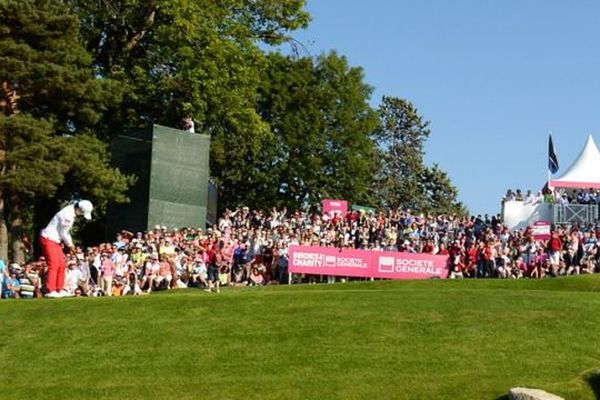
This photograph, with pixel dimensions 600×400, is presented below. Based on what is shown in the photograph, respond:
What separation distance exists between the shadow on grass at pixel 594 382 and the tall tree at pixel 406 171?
64.5 m

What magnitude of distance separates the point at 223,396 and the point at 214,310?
5023 millimetres

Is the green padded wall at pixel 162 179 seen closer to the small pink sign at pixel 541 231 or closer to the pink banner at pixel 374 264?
the pink banner at pixel 374 264

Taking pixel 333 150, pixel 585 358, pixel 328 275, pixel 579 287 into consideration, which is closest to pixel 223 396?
pixel 585 358

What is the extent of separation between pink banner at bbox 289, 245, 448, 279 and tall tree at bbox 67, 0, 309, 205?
13.8 m

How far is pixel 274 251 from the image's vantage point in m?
Result: 35.9

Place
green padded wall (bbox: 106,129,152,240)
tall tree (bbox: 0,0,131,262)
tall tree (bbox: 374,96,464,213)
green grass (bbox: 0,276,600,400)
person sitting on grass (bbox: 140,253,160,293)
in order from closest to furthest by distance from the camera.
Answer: green grass (bbox: 0,276,600,400) < person sitting on grass (bbox: 140,253,160,293) < tall tree (bbox: 0,0,131,262) < green padded wall (bbox: 106,129,152,240) < tall tree (bbox: 374,96,464,213)

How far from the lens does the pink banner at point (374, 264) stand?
36.4 metres

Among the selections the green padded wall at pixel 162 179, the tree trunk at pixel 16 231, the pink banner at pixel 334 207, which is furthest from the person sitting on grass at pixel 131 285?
the pink banner at pixel 334 207

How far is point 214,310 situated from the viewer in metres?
20.3

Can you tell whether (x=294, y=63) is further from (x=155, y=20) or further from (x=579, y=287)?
(x=579, y=287)

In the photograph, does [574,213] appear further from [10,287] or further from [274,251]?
[10,287]

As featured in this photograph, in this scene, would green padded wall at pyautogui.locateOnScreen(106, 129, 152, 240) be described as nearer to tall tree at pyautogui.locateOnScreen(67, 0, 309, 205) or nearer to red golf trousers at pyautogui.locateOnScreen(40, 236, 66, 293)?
tall tree at pyautogui.locateOnScreen(67, 0, 309, 205)

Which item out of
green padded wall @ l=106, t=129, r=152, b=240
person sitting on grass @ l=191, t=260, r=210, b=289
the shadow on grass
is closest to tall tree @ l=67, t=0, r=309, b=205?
green padded wall @ l=106, t=129, r=152, b=240

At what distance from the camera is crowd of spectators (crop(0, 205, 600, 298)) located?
30438 millimetres
